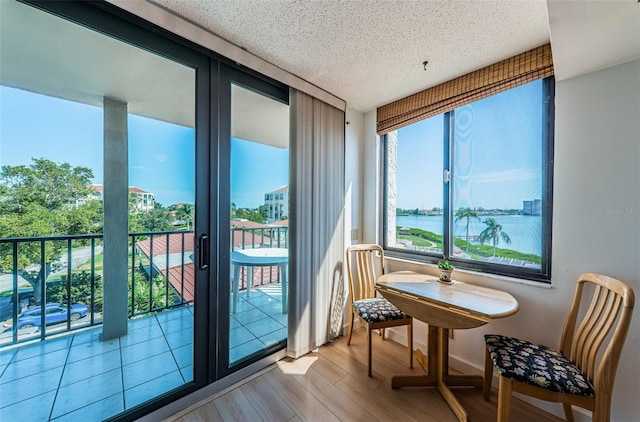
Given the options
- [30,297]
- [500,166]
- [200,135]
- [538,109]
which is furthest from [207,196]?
[538,109]

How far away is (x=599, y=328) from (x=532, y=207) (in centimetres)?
78

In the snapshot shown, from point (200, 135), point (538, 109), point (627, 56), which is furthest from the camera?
point (538, 109)

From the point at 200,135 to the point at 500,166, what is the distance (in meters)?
2.18

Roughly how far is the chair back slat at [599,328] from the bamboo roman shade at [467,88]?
1.31 m

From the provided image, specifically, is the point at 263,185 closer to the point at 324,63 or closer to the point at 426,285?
the point at 324,63

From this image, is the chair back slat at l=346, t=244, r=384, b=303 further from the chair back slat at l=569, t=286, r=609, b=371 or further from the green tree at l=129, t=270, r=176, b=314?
the green tree at l=129, t=270, r=176, b=314

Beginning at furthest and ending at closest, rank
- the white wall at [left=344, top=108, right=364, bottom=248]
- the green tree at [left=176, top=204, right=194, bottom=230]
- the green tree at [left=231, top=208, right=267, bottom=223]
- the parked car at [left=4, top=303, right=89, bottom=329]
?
1. the white wall at [left=344, top=108, right=364, bottom=248]
2. the green tree at [left=231, top=208, right=267, bottom=223]
3. the green tree at [left=176, top=204, right=194, bottom=230]
4. the parked car at [left=4, top=303, right=89, bottom=329]

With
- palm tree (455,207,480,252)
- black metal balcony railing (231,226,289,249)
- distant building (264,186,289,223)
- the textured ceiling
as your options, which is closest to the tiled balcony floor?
black metal balcony railing (231,226,289,249)

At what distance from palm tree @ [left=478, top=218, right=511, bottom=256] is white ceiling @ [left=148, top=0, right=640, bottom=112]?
3.33 ft

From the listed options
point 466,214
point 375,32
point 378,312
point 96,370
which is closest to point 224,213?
point 96,370

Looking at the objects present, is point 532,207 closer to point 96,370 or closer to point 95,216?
point 95,216

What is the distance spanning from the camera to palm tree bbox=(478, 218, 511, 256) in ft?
5.84

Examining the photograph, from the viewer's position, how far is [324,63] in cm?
174

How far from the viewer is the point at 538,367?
1.19 metres
